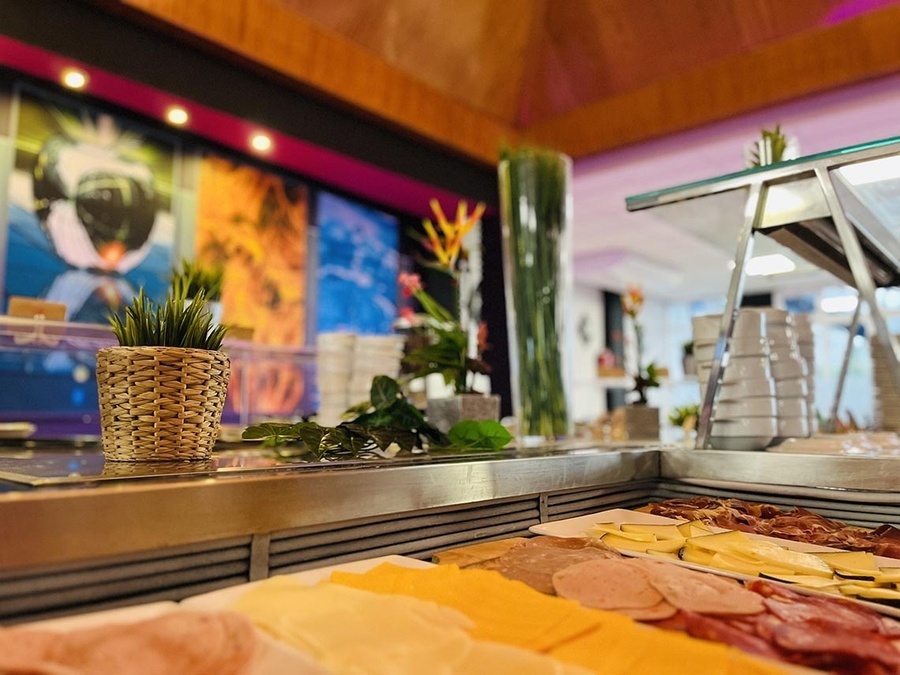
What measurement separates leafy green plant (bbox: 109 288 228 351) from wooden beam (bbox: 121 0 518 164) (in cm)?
191

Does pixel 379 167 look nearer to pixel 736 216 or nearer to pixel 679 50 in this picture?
pixel 679 50

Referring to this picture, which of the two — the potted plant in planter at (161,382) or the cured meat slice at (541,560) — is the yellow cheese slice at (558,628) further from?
the potted plant in planter at (161,382)

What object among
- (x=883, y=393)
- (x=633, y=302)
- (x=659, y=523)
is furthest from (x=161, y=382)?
(x=883, y=393)

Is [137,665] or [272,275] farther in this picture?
[272,275]

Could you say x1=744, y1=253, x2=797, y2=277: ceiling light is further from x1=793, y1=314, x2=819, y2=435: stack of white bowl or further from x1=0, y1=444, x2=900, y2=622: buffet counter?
x1=0, y1=444, x2=900, y2=622: buffet counter

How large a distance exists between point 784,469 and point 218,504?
1.05 metres

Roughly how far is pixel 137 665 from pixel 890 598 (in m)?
0.81

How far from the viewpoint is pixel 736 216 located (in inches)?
64.8

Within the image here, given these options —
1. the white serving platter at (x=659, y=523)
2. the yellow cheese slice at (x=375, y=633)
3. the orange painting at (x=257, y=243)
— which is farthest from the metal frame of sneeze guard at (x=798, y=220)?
the orange painting at (x=257, y=243)

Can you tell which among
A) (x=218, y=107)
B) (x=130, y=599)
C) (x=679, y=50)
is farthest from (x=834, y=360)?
(x=130, y=599)

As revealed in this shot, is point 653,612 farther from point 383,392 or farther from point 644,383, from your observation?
point 644,383

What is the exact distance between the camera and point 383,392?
4.42 feet

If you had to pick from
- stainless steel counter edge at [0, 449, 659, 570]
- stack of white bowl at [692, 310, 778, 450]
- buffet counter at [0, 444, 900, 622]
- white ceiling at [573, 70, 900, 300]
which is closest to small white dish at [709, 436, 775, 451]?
stack of white bowl at [692, 310, 778, 450]

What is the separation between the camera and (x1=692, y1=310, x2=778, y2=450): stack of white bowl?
146cm
